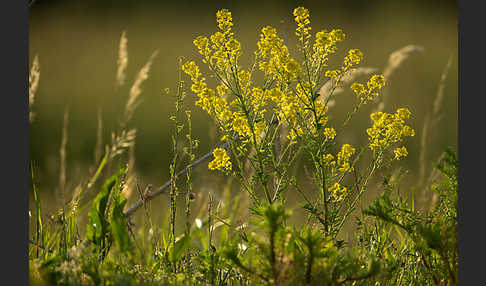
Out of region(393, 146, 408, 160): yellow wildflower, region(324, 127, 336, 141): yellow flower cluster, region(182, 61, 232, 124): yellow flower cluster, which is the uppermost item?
region(182, 61, 232, 124): yellow flower cluster

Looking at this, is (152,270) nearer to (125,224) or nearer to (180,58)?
(125,224)

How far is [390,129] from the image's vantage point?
156 cm

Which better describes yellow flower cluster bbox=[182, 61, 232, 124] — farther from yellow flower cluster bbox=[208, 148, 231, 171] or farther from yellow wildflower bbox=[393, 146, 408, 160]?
yellow wildflower bbox=[393, 146, 408, 160]

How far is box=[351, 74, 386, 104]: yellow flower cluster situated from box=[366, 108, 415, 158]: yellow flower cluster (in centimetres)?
6

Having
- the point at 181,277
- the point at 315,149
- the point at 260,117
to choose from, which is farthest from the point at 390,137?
the point at 181,277

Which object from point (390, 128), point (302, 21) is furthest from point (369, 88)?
point (302, 21)

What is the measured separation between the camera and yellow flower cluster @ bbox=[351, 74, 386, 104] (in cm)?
158

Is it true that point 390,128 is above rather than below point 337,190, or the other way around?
above

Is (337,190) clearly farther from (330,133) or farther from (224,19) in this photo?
(224,19)

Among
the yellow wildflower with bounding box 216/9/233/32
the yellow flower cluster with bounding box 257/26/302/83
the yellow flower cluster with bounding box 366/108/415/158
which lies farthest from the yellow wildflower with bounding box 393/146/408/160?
the yellow wildflower with bounding box 216/9/233/32

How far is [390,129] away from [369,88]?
0.47 feet

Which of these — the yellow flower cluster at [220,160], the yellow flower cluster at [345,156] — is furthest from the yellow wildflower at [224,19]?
the yellow flower cluster at [345,156]

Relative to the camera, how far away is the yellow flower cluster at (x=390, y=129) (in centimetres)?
154

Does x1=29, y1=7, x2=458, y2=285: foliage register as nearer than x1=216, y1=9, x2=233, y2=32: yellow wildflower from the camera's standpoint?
Yes
